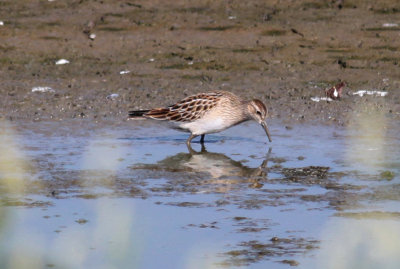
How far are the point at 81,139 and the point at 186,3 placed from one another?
7819 millimetres

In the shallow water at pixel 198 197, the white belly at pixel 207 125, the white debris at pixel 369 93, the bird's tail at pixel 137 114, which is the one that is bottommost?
the shallow water at pixel 198 197

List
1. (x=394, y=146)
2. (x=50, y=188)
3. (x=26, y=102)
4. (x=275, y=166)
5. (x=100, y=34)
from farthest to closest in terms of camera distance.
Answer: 1. (x=100, y=34)
2. (x=26, y=102)
3. (x=394, y=146)
4. (x=275, y=166)
5. (x=50, y=188)

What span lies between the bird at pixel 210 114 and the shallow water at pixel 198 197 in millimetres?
251

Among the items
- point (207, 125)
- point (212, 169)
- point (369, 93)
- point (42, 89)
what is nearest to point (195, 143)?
point (207, 125)

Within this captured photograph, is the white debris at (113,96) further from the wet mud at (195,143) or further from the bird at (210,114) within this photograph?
the bird at (210,114)

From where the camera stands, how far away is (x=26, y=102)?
50.5 ft

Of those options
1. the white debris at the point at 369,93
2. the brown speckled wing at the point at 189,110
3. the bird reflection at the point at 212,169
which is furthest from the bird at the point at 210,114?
the white debris at the point at 369,93

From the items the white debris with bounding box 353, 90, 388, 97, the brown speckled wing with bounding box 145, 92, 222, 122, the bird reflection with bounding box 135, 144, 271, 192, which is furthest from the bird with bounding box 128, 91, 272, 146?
the white debris with bounding box 353, 90, 388, 97

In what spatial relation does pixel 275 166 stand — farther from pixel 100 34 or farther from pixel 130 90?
pixel 100 34

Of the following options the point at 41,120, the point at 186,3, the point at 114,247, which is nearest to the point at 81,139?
the point at 41,120

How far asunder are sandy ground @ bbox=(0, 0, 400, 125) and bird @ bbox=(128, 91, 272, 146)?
1.39 metres

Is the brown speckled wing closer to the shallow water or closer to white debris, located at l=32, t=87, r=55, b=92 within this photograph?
the shallow water

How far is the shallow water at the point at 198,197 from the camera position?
7.66m

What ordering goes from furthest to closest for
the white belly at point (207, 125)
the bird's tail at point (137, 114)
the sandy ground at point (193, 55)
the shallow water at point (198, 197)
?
the sandy ground at point (193, 55)
the bird's tail at point (137, 114)
the white belly at point (207, 125)
the shallow water at point (198, 197)
